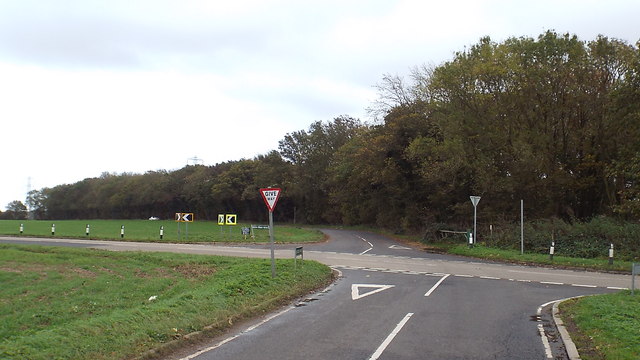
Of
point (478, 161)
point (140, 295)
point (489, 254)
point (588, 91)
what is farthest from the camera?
point (478, 161)

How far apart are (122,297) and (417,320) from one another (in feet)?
27.9

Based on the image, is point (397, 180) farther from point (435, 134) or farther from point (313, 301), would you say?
point (313, 301)

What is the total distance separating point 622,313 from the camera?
977cm

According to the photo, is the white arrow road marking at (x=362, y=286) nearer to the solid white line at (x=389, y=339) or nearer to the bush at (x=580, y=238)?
the solid white line at (x=389, y=339)

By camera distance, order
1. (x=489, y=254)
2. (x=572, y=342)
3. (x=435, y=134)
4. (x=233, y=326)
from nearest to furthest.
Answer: (x=572, y=342) < (x=233, y=326) < (x=489, y=254) < (x=435, y=134)

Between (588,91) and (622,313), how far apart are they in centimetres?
2457

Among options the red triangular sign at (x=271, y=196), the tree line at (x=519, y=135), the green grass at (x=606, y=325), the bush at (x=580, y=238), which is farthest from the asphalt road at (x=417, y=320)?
the tree line at (x=519, y=135)

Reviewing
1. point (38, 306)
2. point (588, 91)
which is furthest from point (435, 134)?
point (38, 306)

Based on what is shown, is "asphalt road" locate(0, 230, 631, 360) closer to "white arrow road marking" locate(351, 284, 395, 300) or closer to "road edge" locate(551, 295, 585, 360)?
"white arrow road marking" locate(351, 284, 395, 300)

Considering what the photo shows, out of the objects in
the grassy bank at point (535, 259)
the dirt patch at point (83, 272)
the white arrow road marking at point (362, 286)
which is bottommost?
the dirt patch at point (83, 272)

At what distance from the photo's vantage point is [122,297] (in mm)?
13992

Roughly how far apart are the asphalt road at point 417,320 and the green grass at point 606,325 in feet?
1.76

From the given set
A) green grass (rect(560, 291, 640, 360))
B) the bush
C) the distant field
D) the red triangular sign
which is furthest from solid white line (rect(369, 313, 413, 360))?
the distant field

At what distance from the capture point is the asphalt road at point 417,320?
306 inches
